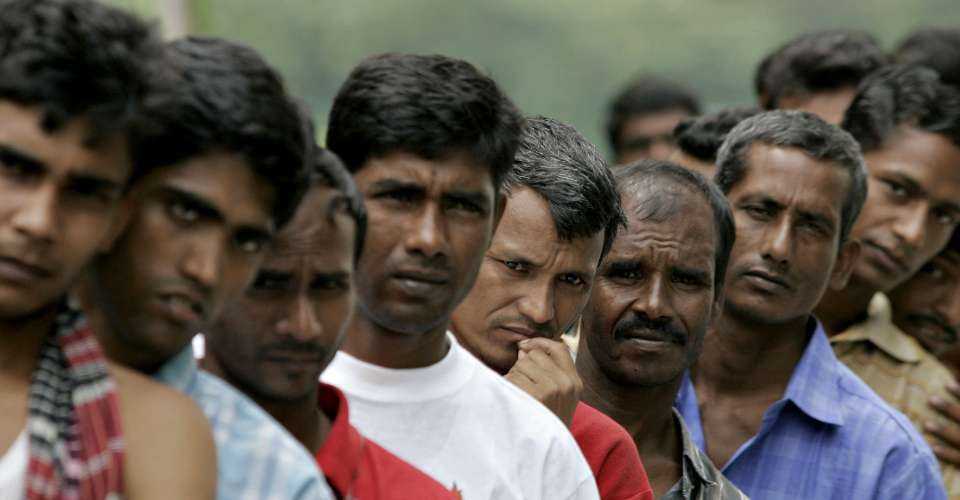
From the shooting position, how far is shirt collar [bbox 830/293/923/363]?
5.06 m

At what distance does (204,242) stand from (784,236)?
7.19 ft

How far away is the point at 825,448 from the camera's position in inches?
170

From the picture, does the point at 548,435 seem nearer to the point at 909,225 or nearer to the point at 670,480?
the point at 670,480

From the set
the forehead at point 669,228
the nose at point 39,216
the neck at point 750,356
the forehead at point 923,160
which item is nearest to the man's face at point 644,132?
the forehead at point 923,160

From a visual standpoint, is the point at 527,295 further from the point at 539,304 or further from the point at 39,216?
the point at 39,216

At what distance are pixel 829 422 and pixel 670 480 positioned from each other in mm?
655

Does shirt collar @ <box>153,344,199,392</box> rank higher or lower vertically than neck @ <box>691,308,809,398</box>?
higher

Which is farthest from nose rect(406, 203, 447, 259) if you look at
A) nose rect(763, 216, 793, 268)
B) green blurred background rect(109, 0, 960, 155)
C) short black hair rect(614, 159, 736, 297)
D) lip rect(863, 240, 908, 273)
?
green blurred background rect(109, 0, 960, 155)

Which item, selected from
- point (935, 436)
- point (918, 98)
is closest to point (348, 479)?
point (935, 436)

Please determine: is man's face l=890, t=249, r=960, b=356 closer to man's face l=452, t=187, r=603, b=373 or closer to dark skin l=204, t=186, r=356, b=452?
man's face l=452, t=187, r=603, b=373

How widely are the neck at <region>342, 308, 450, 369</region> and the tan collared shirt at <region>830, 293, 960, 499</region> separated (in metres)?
2.27

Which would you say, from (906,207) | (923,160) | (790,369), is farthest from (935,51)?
(790,369)

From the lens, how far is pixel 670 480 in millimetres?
3812

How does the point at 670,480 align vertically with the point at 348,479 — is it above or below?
below
